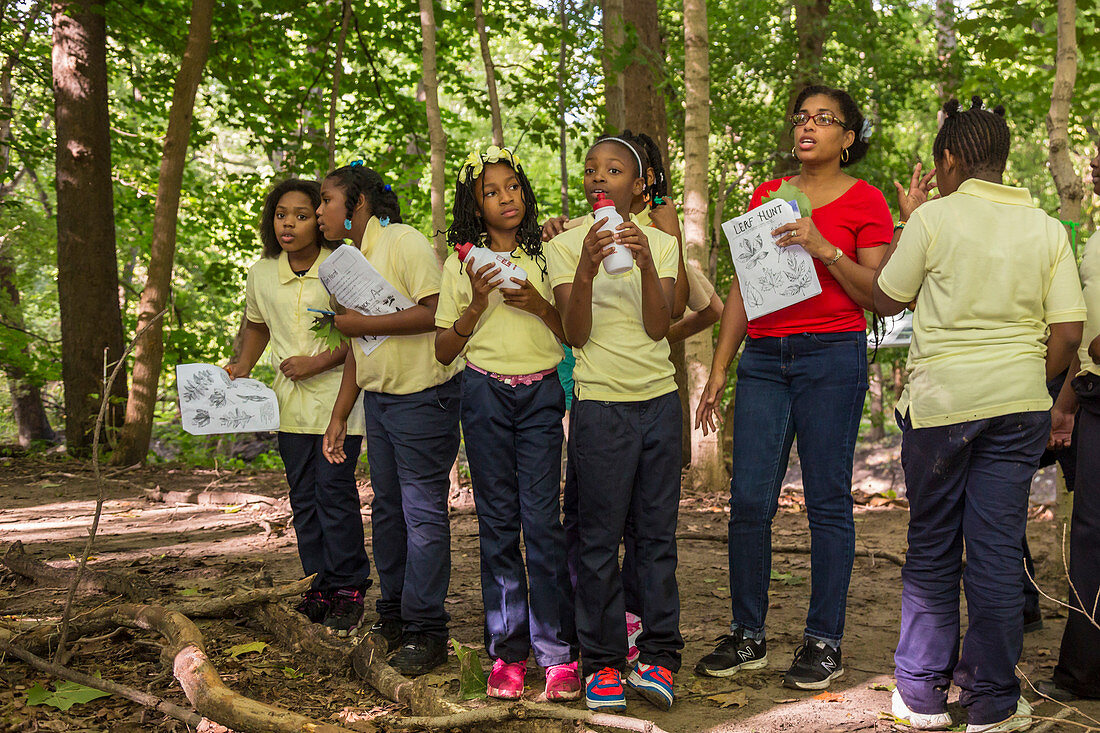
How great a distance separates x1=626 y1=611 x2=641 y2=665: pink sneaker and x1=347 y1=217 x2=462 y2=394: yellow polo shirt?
129 cm

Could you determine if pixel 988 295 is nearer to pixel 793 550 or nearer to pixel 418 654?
pixel 418 654

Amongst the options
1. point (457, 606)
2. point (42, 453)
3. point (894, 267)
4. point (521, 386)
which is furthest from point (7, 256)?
point (894, 267)

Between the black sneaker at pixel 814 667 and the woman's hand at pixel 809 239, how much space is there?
150 cm

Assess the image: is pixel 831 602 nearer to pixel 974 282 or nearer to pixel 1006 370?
pixel 1006 370

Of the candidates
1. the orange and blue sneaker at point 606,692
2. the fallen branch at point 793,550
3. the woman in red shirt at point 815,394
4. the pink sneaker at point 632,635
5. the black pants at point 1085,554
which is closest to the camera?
the orange and blue sneaker at point 606,692

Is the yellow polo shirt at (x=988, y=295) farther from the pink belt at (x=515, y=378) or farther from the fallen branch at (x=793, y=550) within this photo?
the fallen branch at (x=793, y=550)

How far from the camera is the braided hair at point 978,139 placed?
2.98 m

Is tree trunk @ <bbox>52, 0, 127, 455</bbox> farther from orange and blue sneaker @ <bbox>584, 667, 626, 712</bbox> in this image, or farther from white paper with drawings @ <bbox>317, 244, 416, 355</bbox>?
orange and blue sneaker @ <bbox>584, 667, 626, 712</bbox>

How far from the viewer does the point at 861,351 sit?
3.48m

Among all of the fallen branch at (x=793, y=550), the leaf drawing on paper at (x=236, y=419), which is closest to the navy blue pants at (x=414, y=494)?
the leaf drawing on paper at (x=236, y=419)

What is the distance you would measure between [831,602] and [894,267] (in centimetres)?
132

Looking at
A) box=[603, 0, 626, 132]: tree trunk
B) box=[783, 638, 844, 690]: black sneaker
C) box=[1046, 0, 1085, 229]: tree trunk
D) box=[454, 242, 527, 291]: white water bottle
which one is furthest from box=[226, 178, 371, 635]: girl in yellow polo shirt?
box=[603, 0, 626, 132]: tree trunk

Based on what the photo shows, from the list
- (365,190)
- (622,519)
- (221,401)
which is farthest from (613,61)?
(622,519)

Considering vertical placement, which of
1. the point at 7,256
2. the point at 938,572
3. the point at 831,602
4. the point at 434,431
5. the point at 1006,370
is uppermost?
the point at 7,256
